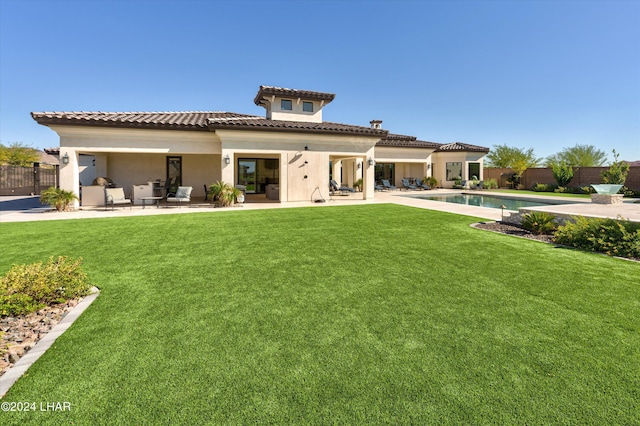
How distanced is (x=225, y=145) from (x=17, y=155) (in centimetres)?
3970

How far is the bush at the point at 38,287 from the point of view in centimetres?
383

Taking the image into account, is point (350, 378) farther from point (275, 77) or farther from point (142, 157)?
point (275, 77)

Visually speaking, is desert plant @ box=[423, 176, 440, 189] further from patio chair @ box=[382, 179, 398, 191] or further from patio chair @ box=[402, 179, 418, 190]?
patio chair @ box=[382, 179, 398, 191]

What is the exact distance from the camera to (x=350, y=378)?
267 centimetres

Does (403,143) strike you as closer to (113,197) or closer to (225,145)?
(225,145)

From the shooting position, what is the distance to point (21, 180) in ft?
80.6

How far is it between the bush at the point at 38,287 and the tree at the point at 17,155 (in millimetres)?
44998

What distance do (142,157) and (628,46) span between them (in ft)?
108

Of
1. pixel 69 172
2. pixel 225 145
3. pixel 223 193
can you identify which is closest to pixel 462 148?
pixel 225 145

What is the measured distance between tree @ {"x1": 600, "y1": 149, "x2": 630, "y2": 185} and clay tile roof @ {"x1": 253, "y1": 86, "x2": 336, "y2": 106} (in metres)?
21.9

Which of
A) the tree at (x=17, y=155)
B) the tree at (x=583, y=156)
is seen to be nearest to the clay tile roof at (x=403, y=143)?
the tree at (x=583, y=156)

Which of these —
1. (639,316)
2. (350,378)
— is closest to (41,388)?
(350,378)

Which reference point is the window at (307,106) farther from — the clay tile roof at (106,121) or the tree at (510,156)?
the tree at (510,156)

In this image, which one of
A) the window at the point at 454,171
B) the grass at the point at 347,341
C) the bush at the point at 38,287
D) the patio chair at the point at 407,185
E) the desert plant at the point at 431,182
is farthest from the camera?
the window at the point at 454,171
